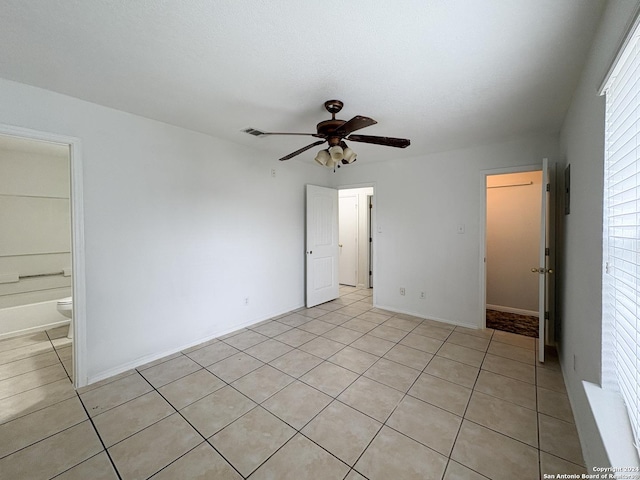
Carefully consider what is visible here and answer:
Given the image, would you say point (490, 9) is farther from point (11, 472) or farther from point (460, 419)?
point (11, 472)

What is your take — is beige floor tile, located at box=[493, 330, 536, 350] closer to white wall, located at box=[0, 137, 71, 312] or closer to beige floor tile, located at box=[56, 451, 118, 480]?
beige floor tile, located at box=[56, 451, 118, 480]

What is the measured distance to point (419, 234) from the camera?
3.92m

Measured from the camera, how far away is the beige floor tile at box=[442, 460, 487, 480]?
1.41m

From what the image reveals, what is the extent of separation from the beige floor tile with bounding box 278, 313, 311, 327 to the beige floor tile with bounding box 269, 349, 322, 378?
2.70ft

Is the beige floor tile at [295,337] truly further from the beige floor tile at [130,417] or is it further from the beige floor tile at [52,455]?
the beige floor tile at [52,455]

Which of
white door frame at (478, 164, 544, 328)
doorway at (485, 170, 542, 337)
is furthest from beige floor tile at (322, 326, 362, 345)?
doorway at (485, 170, 542, 337)

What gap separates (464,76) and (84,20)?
233 centimetres

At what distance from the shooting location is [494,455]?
1548 millimetres

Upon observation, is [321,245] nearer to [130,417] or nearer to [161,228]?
[161,228]

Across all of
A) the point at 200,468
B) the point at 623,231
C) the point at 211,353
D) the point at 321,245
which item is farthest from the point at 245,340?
the point at 623,231

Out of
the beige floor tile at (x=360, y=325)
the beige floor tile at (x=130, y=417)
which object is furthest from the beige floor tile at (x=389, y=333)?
the beige floor tile at (x=130, y=417)

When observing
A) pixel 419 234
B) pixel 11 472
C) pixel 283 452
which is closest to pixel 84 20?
pixel 11 472

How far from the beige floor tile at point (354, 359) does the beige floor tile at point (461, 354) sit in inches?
30.1

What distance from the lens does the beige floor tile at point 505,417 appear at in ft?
5.60
